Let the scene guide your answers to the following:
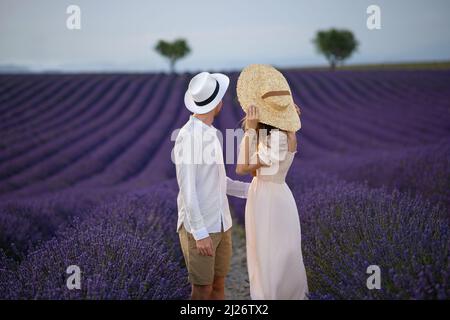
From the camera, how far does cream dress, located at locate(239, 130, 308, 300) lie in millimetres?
1752

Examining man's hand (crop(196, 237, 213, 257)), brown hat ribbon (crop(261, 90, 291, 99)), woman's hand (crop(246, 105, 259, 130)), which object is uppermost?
brown hat ribbon (crop(261, 90, 291, 99))

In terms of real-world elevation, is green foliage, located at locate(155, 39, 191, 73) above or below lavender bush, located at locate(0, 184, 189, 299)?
above

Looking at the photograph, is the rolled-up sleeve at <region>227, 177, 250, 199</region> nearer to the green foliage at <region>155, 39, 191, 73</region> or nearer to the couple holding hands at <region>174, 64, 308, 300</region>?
the couple holding hands at <region>174, 64, 308, 300</region>

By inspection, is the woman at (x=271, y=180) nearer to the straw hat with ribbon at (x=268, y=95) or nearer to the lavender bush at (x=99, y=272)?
the straw hat with ribbon at (x=268, y=95)

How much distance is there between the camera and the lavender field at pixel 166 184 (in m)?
1.80

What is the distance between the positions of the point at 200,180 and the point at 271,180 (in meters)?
0.34

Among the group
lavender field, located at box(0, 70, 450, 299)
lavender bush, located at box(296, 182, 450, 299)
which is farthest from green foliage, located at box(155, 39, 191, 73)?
lavender bush, located at box(296, 182, 450, 299)

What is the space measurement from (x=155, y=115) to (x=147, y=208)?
28.8 ft

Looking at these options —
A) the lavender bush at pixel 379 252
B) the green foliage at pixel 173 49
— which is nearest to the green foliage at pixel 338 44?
the green foliage at pixel 173 49

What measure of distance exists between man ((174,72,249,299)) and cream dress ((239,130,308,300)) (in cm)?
17

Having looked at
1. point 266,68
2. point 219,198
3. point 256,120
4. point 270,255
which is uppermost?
point 266,68

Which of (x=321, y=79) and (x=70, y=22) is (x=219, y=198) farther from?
(x=321, y=79)
